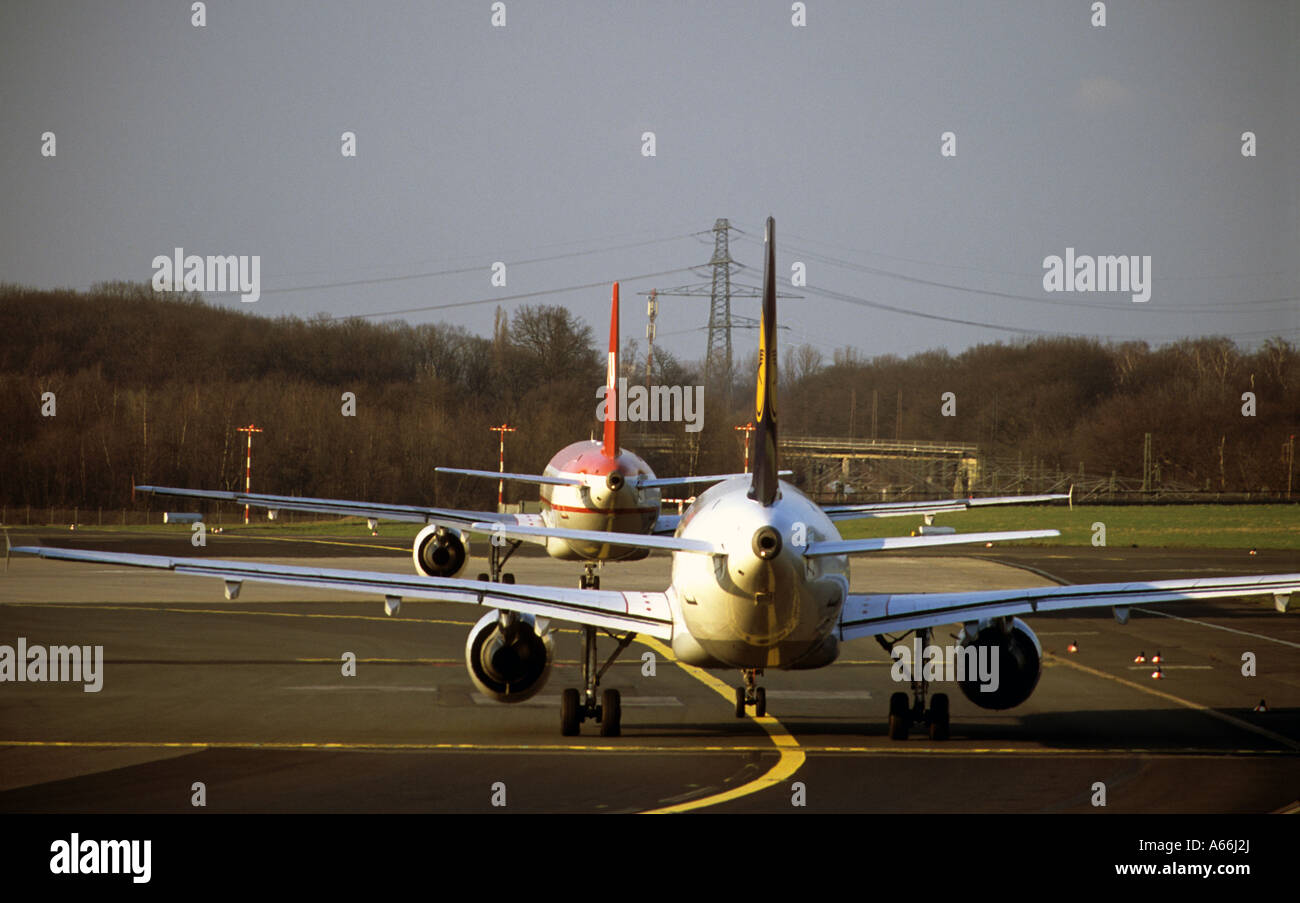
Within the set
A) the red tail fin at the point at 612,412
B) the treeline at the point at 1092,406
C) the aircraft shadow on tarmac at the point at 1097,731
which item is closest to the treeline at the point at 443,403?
the treeline at the point at 1092,406

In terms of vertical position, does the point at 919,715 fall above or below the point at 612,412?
below

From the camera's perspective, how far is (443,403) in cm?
10650

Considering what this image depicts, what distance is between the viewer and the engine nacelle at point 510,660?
61.0ft

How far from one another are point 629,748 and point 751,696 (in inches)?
88.2

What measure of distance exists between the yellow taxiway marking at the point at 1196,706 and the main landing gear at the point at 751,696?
304 inches

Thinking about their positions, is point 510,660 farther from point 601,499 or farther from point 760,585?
point 601,499

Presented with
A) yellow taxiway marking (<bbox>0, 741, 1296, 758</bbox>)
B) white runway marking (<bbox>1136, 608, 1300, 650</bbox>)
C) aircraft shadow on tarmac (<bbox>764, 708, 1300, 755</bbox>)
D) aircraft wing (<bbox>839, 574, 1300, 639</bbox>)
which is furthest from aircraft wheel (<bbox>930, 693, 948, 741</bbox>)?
white runway marking (<bbox>1136, 608, 1300, 650</bbox>)

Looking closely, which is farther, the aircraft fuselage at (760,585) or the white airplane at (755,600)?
the white airplane at (755,600)

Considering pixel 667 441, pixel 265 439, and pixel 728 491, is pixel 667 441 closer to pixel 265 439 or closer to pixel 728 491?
pixel 265 439

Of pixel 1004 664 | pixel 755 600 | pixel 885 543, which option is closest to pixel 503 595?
pixel 755 600

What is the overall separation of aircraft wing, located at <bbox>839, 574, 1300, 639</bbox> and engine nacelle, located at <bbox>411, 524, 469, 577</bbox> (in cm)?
1971

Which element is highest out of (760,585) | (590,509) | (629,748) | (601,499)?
(601,499)

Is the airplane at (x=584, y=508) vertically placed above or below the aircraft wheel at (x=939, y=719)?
above

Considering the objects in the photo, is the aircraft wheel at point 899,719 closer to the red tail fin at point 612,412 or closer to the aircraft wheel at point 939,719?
the aircraft wheel at point 939,719
